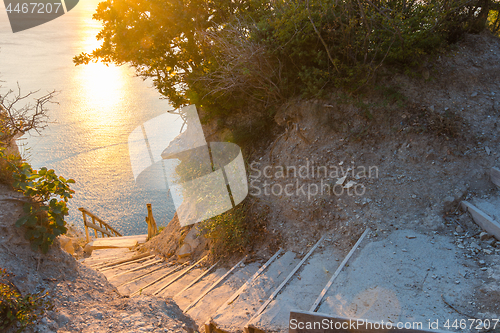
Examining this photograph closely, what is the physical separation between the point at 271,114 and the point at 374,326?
4.49 m

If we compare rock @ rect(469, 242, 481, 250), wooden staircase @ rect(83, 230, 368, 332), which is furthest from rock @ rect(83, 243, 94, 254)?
rock @ rect(469, 242, 481, 250)

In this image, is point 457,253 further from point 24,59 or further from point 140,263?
point 24,59

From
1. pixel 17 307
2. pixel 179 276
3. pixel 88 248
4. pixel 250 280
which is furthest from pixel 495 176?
pixel 88 248

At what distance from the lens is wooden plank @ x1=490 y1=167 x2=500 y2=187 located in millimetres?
3988

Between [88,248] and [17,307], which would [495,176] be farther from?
[88,248]

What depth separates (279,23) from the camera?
16.1 ft

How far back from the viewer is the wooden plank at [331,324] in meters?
2.26

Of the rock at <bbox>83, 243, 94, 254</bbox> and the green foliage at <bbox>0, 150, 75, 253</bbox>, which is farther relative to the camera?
the rock at <bbox>83, 243, 94, 254</bbox>

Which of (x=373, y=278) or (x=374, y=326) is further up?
(x=374, y=326)

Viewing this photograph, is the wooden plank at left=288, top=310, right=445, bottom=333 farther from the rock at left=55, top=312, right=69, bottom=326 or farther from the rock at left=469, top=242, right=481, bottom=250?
the rock at left=55, top=312, right=69, bottom=326

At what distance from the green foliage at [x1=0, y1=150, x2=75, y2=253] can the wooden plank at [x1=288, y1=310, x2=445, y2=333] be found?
2.52m

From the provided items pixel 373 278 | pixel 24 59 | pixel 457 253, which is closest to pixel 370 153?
pixel 457 253

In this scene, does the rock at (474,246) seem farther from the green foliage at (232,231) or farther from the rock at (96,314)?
the rock at (96,314)

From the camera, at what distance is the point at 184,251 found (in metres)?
5.93
